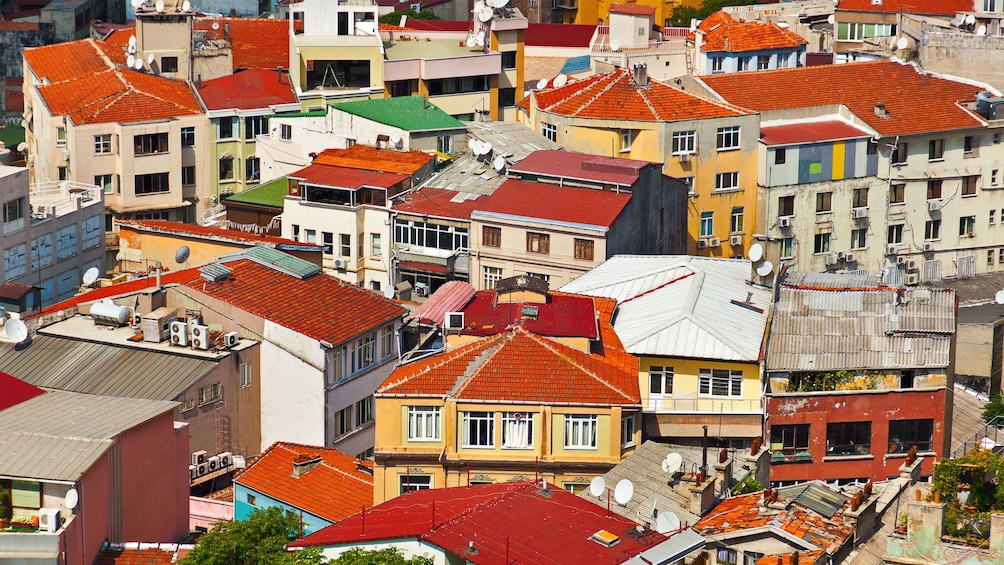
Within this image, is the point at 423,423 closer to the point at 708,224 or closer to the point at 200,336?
the point at 200,336

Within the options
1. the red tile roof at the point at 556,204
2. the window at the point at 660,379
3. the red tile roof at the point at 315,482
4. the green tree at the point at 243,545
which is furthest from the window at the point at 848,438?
the green tree at the point at 243,545

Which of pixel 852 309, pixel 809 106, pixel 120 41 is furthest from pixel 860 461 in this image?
pixel 120 41

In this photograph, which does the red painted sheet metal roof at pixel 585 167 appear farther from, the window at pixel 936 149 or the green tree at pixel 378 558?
the green tree at pixel 378 558

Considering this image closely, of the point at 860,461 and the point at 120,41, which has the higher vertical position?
the point at 120,41

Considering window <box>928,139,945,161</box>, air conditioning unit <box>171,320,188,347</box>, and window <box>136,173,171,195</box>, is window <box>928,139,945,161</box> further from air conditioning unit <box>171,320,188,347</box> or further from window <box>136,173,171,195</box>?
air conditioning unit <box>171,320,188,347</box>

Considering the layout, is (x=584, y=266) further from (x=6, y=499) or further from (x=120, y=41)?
(x=120, y=41)

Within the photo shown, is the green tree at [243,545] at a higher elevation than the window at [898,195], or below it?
below
